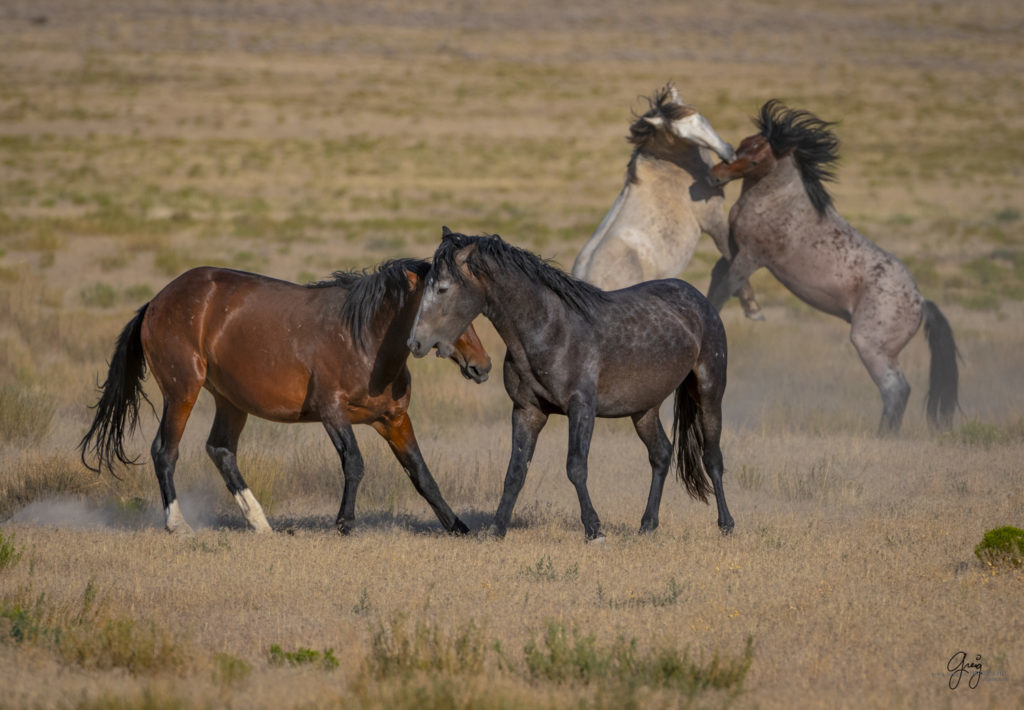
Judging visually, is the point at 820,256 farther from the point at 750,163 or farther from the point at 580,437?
the point at 580,437

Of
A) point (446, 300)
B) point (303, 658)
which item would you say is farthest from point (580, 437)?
point (303, 658)

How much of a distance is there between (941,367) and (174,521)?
749 cm

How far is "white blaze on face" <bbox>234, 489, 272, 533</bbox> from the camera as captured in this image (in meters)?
7.95

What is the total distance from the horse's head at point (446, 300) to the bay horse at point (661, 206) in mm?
4895

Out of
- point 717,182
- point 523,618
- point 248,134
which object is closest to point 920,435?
point 717,182

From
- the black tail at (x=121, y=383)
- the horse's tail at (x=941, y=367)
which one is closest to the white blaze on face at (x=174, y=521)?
the black tail at (x=121, y=383)

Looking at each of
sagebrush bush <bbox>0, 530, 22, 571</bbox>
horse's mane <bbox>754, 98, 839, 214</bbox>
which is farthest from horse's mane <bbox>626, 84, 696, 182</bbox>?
sagebrush bush <bbox>0, 530, 22, 571</bbox>

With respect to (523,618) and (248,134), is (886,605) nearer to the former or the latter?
(523,618)

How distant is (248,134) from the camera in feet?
187

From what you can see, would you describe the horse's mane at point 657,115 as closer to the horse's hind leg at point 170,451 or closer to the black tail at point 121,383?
the black tail at point 121,383

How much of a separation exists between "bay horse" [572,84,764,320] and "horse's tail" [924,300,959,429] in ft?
6.71

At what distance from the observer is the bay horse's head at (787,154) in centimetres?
1173

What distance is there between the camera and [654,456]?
26.5 ft
